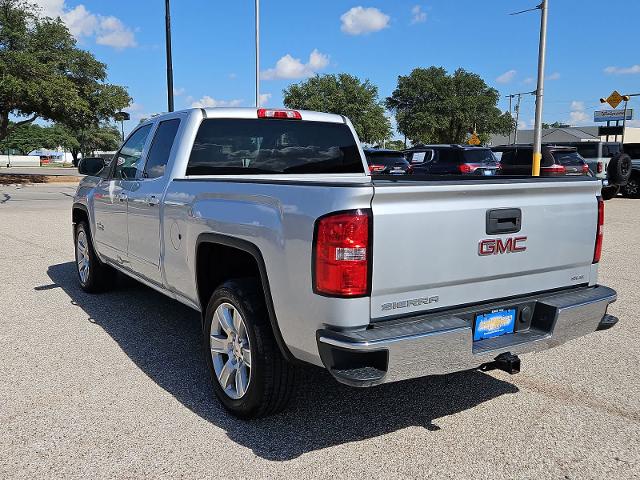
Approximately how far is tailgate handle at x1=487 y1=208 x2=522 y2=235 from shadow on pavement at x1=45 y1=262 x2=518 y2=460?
48.1 inches

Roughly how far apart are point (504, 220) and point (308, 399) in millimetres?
1708

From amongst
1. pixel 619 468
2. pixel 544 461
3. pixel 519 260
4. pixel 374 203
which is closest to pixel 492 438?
pixel 544 461

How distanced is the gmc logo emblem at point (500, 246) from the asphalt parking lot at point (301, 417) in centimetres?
106

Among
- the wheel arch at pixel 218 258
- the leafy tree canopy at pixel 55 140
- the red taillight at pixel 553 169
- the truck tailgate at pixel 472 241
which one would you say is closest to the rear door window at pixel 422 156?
the red taillight at pixel 553 169

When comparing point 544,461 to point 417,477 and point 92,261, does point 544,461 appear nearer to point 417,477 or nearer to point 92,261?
point 417,477

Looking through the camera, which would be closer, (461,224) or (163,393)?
(461,224)

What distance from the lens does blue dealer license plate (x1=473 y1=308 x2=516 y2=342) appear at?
3.27 meters

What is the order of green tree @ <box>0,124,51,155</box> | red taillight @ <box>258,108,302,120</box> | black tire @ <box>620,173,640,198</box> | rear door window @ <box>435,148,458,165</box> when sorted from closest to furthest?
red taillight @ <box>258,108,302,120</box> → rear door window @ <box>435,148,458,165</box> → black tire @ <box>620,173,640,198</box> → green tree @ <box>0,124,51,155</box>

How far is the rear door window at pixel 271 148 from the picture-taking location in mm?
4578

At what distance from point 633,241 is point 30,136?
404 ft

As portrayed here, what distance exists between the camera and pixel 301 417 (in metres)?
3.67

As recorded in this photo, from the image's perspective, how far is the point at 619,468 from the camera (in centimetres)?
306

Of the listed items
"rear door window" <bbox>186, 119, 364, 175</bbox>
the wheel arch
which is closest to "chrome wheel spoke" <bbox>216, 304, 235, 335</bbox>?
the wheel arch

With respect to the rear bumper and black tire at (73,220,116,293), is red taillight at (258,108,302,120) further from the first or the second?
black tire at (73,220,116,293)
